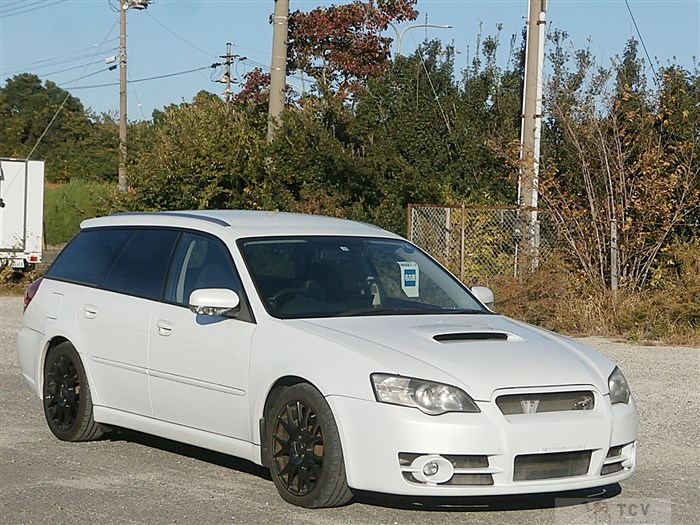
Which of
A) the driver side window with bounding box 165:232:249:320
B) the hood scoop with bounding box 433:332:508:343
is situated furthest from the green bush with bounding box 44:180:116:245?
the hood scoop with bounding box 433:332:508:343

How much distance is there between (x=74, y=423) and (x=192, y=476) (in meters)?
1.39

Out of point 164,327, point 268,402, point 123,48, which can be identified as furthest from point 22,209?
point 268,402

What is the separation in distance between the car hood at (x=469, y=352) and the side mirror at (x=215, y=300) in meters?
0.47

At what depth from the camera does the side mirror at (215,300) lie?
23.2 feet

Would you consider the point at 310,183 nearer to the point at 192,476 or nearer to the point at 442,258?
the point at 442,258

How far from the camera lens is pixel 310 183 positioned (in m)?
21.1

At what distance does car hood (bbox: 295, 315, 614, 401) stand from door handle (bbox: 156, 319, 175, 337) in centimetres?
107

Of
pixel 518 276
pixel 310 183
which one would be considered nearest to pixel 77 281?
pixel 518 276

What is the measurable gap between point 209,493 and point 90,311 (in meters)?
1.96

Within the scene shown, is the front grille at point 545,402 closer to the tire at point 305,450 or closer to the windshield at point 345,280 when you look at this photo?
the tire at point 305,450

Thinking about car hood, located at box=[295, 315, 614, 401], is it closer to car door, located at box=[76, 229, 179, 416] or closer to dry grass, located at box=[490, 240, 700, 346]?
car door, located at box=[76, 229, 179, 416]

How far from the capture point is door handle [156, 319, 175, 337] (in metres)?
7.64

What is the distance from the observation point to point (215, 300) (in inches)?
279

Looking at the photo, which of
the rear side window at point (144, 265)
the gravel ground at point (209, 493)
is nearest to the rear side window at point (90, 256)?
the rear side window at point (144, 265)
